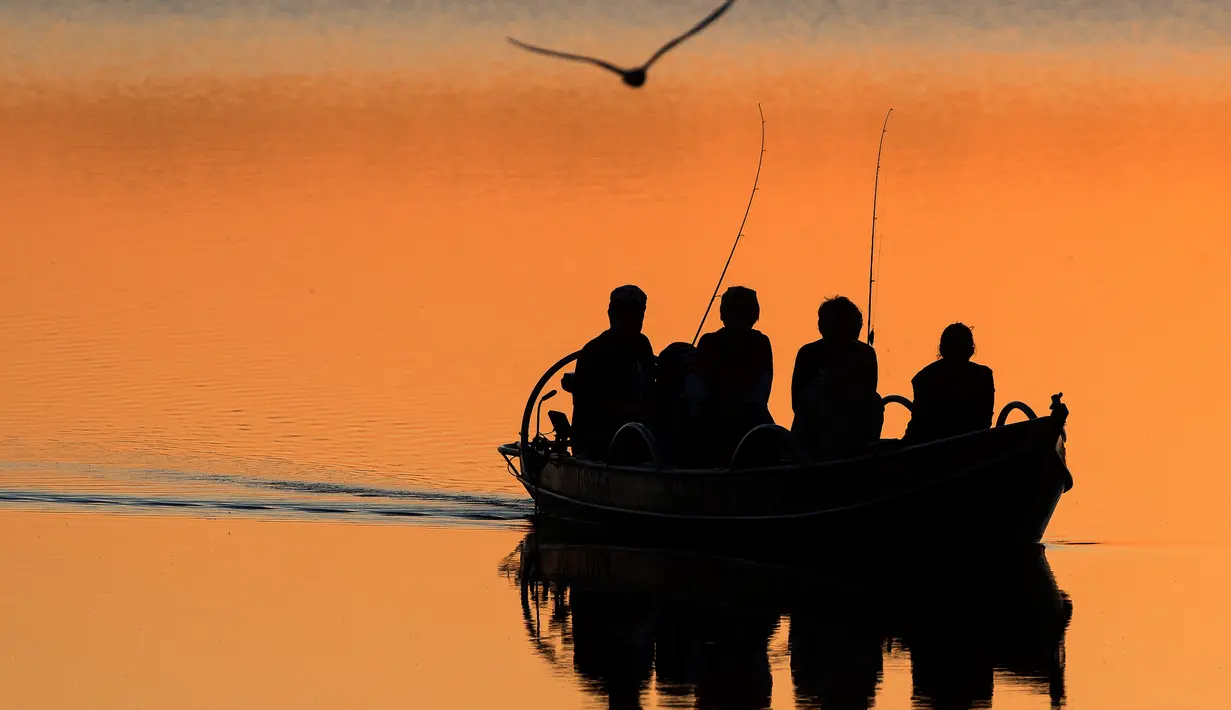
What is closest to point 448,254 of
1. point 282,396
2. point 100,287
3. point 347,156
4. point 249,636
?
point 100,287

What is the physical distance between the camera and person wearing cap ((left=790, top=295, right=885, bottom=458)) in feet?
63.7

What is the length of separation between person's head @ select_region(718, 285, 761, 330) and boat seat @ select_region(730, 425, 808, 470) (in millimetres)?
770

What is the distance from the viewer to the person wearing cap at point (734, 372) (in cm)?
2036

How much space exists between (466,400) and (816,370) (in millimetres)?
11394

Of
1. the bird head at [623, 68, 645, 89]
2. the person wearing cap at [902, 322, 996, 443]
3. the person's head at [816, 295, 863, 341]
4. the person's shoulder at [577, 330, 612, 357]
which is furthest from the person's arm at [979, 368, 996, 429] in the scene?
the bird head at [623, 68, 645, 89]

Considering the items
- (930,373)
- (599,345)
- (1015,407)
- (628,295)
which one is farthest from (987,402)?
(599,345)

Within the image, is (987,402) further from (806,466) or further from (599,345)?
(599,345)

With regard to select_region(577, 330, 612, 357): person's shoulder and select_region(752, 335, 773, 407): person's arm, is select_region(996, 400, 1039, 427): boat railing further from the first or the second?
select_region(577, 330, 612, 357): person's shoulder

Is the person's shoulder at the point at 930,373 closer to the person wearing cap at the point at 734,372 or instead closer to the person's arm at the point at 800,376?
the person's arm at the point at 800,376

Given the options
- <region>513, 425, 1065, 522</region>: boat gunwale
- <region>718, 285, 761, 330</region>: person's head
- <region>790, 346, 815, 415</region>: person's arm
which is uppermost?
<region>718, 285, 761, 330</region>: person's head

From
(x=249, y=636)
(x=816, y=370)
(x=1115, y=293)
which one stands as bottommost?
(x=249, y=636)

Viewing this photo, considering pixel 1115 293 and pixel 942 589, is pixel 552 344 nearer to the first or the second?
pixel 1115 293

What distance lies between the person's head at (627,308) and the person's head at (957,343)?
2.42 meters

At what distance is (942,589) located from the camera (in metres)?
18.9
